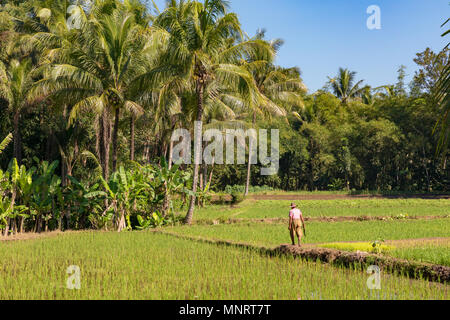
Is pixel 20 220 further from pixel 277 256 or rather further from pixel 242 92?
pixel 277 256

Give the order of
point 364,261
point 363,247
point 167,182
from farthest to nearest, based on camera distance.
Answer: point 167,182, point 363,247, point 364,261

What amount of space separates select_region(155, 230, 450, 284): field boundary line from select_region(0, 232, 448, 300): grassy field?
Result: 29 cm

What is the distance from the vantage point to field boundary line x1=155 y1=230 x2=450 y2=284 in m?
6.99

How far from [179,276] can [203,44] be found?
9.86m

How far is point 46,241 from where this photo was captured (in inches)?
479

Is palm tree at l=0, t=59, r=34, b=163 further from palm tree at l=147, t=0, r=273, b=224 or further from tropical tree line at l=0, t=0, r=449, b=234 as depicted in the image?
palm tree at l=147, t=0, r=273, b=224

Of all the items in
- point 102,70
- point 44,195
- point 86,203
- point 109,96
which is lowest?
point 86,203

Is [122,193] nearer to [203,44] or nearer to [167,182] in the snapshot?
[167,182]

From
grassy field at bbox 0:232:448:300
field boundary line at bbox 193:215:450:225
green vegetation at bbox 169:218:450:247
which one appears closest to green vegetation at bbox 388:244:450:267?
grassy field at bbox 0:232:448:300

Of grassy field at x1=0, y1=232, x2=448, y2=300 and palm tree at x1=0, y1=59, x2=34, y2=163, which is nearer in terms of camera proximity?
grassy field at x1=0, y1=232, x2=448, y2=300

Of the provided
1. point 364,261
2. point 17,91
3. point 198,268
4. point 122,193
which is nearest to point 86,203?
point 122,193

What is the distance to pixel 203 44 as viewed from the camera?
1536 centimetres

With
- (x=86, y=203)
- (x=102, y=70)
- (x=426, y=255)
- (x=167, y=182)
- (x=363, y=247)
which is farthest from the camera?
(x=167, y=182)
